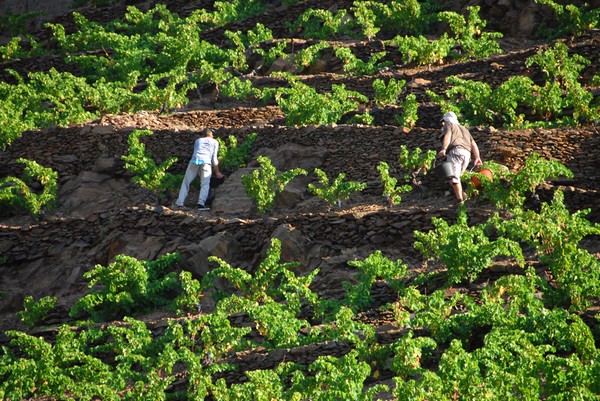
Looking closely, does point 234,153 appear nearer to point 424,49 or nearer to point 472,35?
point 424,49

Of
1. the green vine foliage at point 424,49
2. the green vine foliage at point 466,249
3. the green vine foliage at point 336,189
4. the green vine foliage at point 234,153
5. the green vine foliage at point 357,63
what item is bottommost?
the green vine foliage at point 357,63

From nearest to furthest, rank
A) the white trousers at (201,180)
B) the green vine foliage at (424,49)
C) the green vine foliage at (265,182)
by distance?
the green vine foliage at (265,182), the white trousers at (201,180), the green vine foliage at (424,49)

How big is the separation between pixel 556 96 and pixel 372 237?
4.68m

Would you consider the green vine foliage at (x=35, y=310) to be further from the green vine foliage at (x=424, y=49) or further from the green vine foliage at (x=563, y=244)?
the green vine foliage at (x=424, y=49)

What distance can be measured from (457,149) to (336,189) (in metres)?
1.85

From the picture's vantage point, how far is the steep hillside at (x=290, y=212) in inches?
632

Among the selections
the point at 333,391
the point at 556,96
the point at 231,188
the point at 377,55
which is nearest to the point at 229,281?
the point at 231,188

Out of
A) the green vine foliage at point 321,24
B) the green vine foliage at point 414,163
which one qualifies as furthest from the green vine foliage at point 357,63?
the green vine foliage at point 414,163

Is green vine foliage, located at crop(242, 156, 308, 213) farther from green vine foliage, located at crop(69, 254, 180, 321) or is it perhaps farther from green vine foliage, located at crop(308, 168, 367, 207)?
A: green vine foliage, located at crop(69, 254, 180, 321)

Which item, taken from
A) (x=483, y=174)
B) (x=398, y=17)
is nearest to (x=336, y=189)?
(x=483, y=174)

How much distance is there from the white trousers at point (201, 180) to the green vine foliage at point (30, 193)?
2.19 meters

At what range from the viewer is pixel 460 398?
42.1 ft

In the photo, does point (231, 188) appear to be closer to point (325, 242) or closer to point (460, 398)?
point (325, 242)

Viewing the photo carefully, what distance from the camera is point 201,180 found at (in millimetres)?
20484
